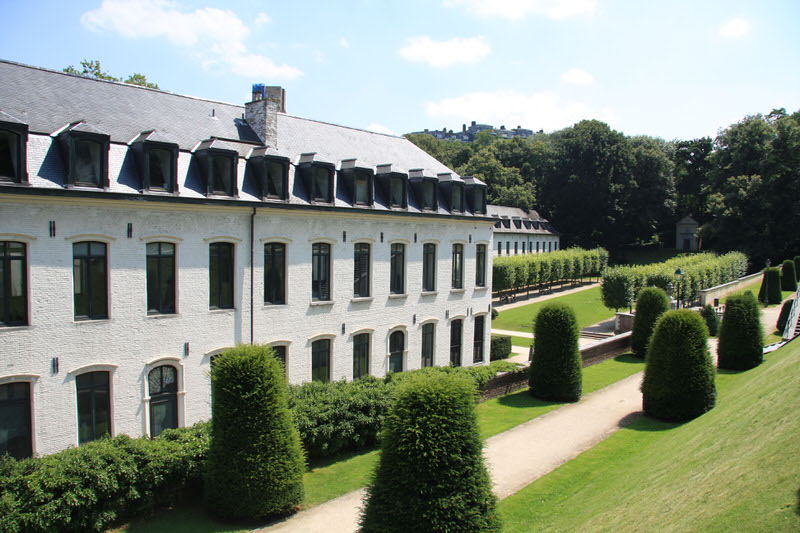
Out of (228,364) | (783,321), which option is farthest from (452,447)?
(783,321)

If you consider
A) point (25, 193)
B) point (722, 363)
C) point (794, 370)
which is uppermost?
point (25, 193)

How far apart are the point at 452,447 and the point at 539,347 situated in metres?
14.7

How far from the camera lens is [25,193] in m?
13.5

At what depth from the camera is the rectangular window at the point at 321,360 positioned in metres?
20.5

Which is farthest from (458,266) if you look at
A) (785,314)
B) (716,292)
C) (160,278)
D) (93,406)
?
(716,292)

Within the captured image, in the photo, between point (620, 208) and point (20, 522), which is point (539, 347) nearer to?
point (20, 522)

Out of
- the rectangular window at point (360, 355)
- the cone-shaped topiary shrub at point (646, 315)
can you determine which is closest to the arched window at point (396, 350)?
the rectangular window at point (360, 355)

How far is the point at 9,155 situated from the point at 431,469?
12226 millimetres

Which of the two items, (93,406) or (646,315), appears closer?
(93,406)

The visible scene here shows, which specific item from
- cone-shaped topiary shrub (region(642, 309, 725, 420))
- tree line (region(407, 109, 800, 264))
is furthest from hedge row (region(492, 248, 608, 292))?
cone-shaped topiary shrub (region(642, 309, 725, 420))

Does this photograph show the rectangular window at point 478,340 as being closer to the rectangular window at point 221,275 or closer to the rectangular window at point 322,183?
the rectangular window at point 322,183

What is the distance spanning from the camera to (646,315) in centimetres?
3081

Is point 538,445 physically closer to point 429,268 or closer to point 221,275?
point 429,268

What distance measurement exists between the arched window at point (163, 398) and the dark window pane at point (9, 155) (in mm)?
6292
